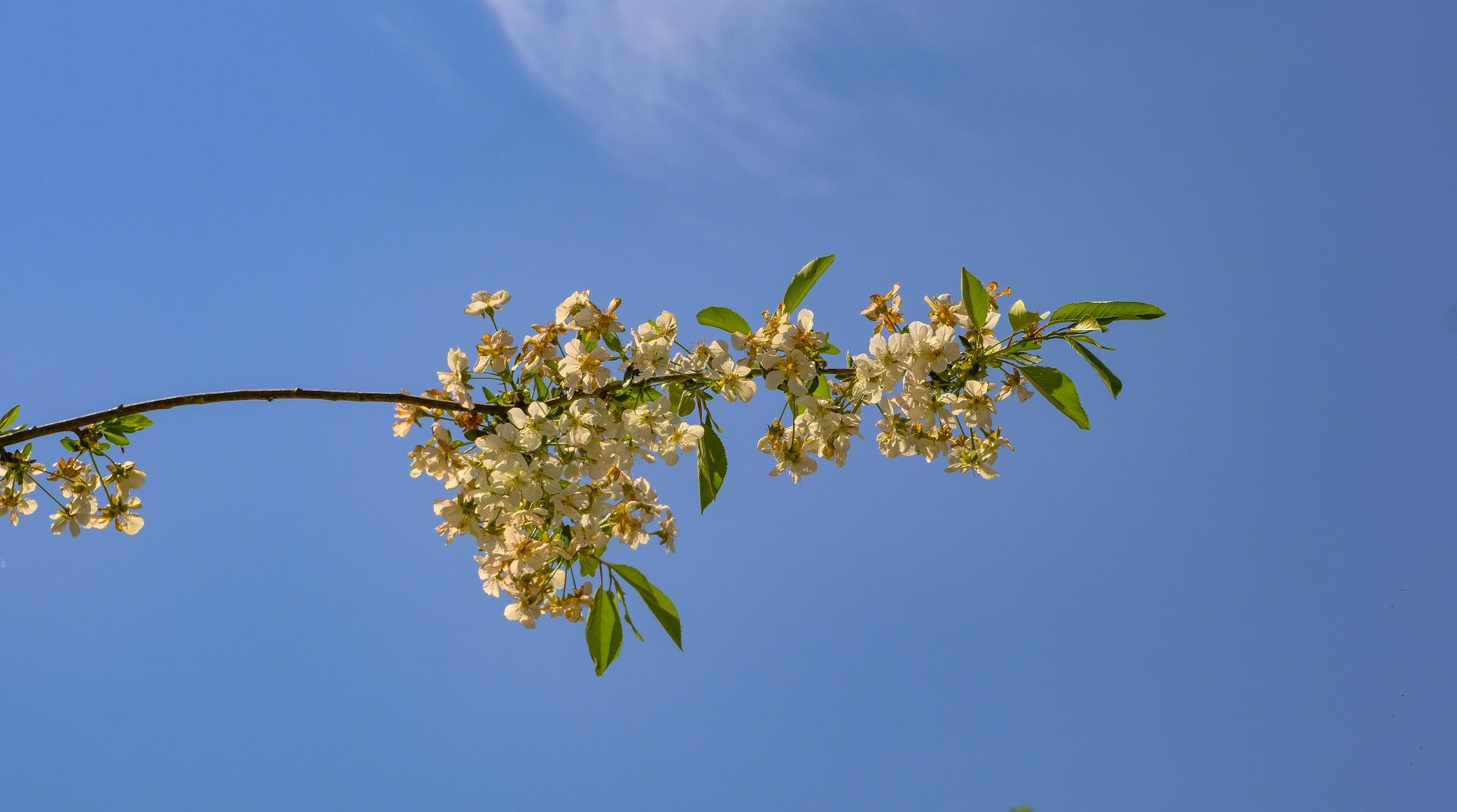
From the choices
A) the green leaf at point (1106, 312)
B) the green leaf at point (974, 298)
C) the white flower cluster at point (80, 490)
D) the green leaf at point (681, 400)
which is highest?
the white flower cluster at point (80, 490)

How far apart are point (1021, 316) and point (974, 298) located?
0.42ft

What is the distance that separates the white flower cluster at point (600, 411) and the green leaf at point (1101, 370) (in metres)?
0.20

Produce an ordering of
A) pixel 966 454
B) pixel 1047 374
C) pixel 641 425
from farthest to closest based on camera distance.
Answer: pixel 966 454 → pixel 1047 374 → pixel 641 425

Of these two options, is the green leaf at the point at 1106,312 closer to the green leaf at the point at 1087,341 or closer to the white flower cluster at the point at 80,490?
the green leaf at the point at 1087,341

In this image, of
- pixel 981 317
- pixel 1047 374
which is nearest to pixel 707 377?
pixel 981 317

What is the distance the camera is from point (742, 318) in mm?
2195

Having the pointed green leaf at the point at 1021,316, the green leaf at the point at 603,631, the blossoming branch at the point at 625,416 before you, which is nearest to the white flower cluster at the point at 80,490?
the blossoming branch at the point at 625,416

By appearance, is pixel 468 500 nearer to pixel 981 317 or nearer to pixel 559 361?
pixel 559 361

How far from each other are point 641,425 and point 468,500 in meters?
0.44

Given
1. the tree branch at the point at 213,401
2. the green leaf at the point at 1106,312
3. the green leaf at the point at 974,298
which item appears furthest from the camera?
the green leaf at the point at 1106,312

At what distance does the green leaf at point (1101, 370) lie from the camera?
237cm

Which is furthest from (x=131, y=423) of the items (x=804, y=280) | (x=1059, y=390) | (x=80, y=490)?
(x=1059, y=390)

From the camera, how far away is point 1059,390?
233 cm

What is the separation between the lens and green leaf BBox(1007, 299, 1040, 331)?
2229mm
